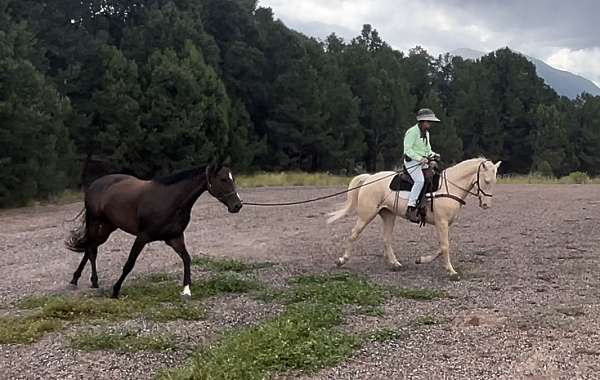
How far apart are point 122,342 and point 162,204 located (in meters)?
2.57

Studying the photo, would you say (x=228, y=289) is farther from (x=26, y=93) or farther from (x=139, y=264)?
(x=26, y=93)

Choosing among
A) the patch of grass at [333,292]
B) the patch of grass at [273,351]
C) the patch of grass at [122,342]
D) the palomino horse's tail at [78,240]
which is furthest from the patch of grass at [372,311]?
Answer: the palomino horse's tail at [78,240]

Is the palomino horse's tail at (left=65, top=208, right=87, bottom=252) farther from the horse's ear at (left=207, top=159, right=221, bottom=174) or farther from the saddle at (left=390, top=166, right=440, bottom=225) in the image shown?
the saddle at (left=390, top=166, right=440, bottom=225)

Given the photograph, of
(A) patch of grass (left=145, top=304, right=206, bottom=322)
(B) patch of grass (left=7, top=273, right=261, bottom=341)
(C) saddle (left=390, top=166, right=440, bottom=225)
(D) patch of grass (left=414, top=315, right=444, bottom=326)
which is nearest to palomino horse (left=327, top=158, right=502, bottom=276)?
(C) saddle (left=390, top=166, right=440, bottom=225)

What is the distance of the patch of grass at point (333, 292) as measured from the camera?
8211 mm

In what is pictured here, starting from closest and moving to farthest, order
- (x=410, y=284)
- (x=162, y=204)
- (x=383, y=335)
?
1. (x=383, y=335)
2. (x=162, y=204)
3. (x=410, y=284)

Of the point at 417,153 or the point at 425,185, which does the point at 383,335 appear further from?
the point at 417,153

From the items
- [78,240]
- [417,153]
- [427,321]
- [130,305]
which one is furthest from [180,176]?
[417,153]

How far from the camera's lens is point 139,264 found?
1147 cm

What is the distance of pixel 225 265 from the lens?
10.9 meters

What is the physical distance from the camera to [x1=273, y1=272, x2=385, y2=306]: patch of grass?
8.21 m

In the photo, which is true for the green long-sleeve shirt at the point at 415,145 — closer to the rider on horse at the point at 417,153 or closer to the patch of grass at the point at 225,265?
the rider on horse at the point at 417,153

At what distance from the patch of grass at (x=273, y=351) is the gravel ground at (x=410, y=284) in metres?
0.19

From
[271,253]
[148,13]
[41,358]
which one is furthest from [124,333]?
[148,13]
